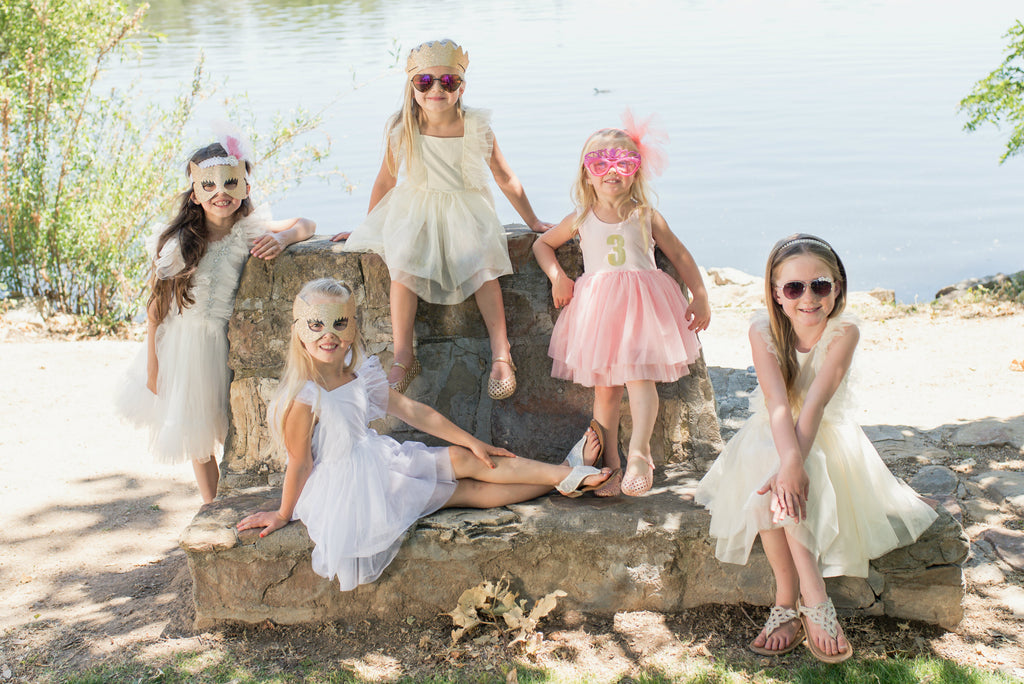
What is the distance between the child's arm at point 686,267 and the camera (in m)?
3.84

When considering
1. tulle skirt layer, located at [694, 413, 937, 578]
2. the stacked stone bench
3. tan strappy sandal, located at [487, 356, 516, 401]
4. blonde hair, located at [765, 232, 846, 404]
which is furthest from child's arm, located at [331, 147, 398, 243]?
tulle skirt layer, located at [694, 413, 937, 578]

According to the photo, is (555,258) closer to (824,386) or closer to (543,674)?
(824,386)

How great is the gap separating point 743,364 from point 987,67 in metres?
18.2

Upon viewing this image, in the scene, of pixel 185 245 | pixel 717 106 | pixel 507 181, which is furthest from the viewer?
pixel 717 106

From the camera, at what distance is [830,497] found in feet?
10.5

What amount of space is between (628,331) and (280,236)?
1651 mm

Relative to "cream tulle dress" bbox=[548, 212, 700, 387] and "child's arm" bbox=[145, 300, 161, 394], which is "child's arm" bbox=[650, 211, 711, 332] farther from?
"child's arm" bbox=[145, 300, 161, 394]

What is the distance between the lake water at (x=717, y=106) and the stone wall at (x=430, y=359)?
13.9 ft

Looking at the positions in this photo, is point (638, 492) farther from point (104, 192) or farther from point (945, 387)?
point (104, 192)

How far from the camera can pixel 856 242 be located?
12.6 metres

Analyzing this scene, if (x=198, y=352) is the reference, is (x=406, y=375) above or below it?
below

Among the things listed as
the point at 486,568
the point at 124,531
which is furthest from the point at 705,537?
the point at 124,531

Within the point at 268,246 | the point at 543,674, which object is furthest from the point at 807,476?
the point at 268,246

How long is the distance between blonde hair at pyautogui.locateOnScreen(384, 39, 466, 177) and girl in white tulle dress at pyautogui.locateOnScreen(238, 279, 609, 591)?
940mm
